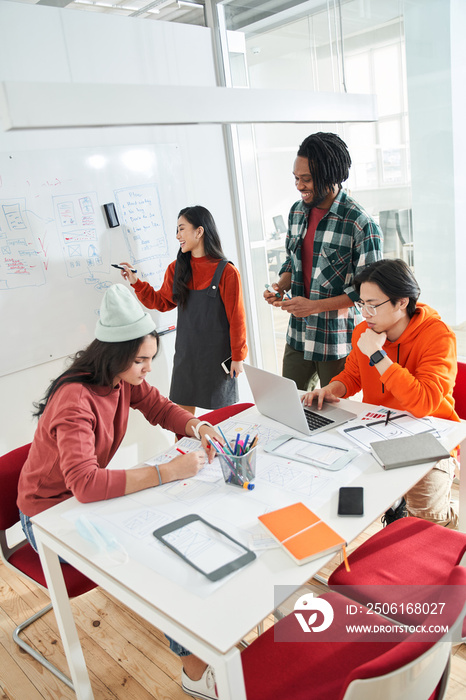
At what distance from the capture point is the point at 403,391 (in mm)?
1885

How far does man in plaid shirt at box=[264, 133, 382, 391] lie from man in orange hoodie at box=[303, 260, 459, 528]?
46 cm

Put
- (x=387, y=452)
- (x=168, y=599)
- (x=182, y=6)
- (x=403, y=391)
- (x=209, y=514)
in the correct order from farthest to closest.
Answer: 1. (x=182, y=6)
2. (x=403, y=391)
3. (x=387, y=452)
4. (x=209, y=514)
5. (x=168, y=599)

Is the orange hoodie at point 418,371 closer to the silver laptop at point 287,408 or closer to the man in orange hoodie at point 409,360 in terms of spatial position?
the man in orange hoodie at point 409,360

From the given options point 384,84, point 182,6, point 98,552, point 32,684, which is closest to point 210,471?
point 98,552

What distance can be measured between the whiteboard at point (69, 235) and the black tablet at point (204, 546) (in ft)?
5.33

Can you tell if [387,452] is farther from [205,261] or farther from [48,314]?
[48,314]

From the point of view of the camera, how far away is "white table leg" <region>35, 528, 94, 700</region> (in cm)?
161

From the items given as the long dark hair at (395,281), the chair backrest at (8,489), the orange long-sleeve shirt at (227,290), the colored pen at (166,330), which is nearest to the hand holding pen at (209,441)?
the chair backrest at (8,489)

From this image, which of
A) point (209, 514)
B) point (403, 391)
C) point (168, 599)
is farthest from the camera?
point (403, 391)

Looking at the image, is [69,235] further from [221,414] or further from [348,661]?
[348,661]

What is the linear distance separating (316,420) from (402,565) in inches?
22.2

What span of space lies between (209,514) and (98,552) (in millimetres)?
305

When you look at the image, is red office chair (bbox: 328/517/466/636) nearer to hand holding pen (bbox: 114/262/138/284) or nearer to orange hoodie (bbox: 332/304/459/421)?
orange hoodie (bbox: 332/304/459/421)

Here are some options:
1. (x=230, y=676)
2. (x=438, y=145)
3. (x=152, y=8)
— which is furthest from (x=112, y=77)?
(x=230, y=676)
